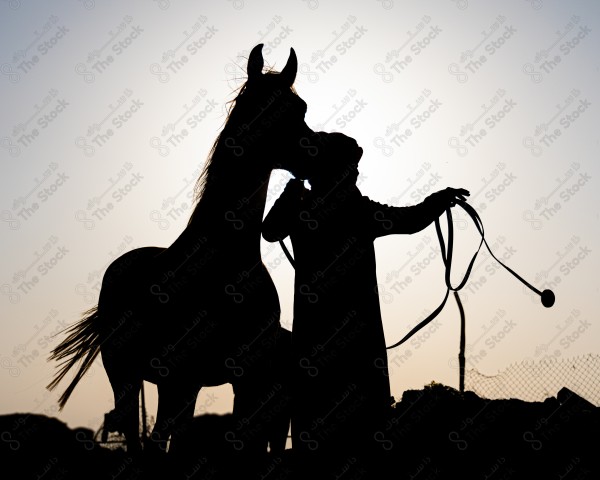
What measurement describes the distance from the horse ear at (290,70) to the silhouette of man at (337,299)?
825mm

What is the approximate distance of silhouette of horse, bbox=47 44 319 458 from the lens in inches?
169

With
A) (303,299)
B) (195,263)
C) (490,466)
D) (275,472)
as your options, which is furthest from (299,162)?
(490,466)

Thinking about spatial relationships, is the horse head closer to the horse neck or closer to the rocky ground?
the horse neck

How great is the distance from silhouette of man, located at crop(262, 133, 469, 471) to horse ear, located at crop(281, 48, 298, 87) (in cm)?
83

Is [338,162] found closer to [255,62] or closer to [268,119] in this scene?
[268,119]

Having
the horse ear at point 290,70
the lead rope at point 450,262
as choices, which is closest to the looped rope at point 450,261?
the lead rope at point 450,262

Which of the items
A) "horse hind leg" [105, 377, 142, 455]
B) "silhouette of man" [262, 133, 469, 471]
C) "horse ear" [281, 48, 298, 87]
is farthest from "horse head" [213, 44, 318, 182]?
"horse hind leg" [105, 377, 142, 455]

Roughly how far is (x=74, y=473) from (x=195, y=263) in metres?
2.45

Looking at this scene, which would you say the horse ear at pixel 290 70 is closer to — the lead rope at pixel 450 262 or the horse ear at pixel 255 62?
the horse ear at pixel 255 62

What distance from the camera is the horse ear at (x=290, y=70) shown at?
4.49 m

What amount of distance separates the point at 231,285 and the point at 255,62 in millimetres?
1729

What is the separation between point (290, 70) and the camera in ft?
14.8

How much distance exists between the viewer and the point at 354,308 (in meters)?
3.62

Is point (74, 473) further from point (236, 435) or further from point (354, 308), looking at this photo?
point (354, 308)
